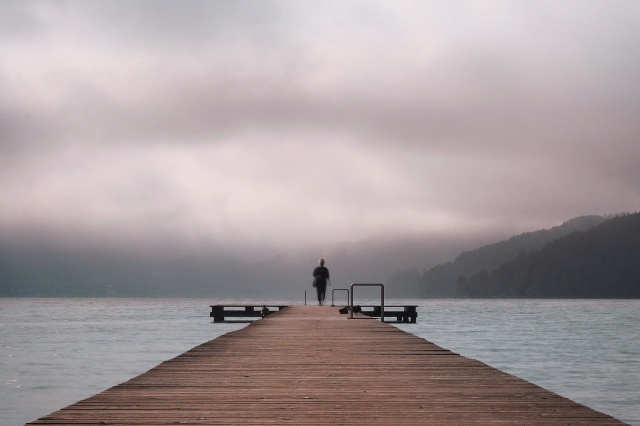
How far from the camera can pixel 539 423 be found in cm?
592

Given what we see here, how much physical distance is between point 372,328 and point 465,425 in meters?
14.0

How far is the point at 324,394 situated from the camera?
7.53 m

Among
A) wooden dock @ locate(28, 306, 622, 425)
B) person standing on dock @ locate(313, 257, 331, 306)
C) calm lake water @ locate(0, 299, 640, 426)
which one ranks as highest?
person standing on dock @ locate(313, 257, 331, 306)

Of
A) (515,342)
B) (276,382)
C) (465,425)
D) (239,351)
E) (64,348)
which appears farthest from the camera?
(515,342)

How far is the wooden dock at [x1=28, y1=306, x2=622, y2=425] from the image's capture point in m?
6.10

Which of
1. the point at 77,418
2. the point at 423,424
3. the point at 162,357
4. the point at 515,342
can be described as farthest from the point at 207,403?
the point at 515,342

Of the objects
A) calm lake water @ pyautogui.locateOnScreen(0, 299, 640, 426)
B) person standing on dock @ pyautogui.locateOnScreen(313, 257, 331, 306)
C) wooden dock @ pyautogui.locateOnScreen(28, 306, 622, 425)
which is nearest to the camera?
wooden dock @ pyautogui.locateOnScreen(28, 306, 622, 425)

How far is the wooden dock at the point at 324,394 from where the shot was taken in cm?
610

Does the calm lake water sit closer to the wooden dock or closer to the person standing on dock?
the person standing on dock

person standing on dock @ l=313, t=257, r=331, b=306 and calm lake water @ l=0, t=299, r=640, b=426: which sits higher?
person standing on dock @ l=313, t=257, r=331, b=306

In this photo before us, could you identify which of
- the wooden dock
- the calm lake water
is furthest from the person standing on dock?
the wooden dock

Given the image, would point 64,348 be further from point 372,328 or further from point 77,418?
point 77,418

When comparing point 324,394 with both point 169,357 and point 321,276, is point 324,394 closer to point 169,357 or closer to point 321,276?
point 321,276

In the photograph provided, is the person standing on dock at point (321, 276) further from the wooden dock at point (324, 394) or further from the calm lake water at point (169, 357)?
the wooden dock at point (324, 394)
